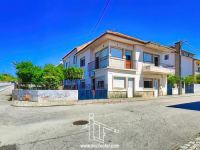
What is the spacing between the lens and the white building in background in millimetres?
20797

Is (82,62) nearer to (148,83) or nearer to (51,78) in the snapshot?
(148,83)

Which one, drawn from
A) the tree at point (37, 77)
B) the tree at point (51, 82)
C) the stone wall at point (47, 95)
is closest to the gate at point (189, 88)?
the stone wall at point (47, 95)

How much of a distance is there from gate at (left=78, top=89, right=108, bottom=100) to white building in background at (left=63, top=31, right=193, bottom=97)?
27.5 inches

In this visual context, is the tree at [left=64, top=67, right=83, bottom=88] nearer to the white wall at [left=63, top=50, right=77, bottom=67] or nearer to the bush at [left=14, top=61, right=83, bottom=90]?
the bush at [left=14, top=61, right=83, bottom=90]

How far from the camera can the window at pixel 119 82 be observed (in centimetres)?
2100

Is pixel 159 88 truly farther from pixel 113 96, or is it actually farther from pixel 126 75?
pixel 113 96

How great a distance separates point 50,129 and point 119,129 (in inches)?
114

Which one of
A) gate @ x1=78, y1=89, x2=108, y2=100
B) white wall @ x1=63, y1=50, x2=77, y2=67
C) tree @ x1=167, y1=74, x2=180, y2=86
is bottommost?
gate @ x1=78, y1=89, x2=108, y2=100

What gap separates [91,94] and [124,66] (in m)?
6.16

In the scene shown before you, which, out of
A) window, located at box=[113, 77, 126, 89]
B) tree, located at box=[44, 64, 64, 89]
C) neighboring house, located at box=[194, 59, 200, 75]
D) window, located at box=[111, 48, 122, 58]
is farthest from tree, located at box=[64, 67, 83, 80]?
neighboring house, located at box=[194, 59, 200, 75]

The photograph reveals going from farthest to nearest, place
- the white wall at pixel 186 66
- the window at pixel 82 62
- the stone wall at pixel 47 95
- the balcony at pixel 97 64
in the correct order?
1. the white wall at pixel 186 66
2. the window at pixel 82 62
3. the balcony at pixel 97 64
4. the stone wall at pixel 47 95

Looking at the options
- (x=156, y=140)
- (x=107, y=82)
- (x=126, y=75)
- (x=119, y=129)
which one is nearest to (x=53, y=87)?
(x=107, y=82)

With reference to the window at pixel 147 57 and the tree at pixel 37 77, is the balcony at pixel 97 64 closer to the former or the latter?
the window at pixel 147 57

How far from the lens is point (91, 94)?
18438mm
